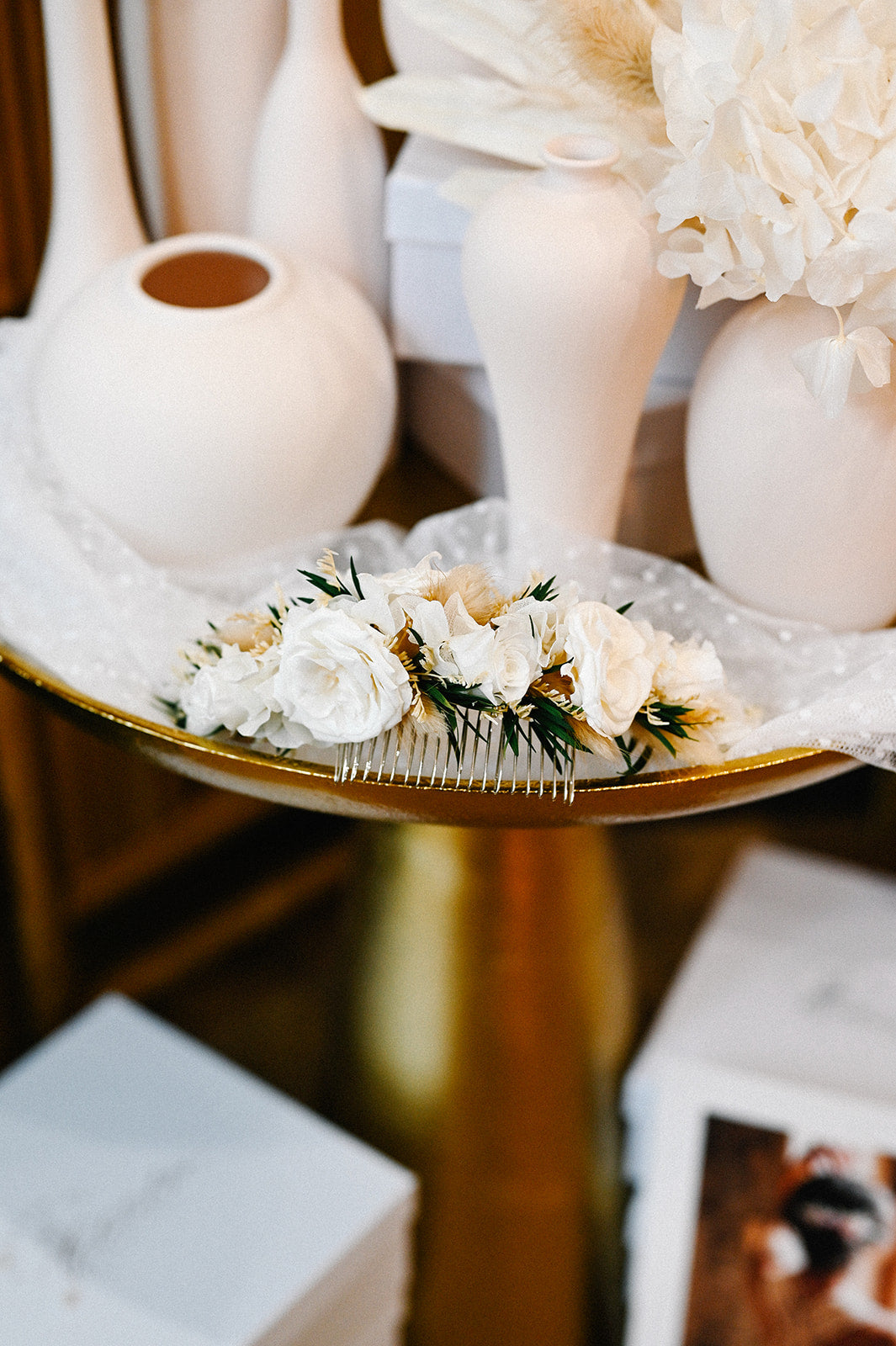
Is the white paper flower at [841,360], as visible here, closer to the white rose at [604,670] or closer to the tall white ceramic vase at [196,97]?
Answer: the white rose at [604,670]

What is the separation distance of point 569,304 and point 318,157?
171 millimetres

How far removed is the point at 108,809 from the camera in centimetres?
86

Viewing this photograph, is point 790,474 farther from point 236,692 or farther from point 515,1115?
point 515,1115

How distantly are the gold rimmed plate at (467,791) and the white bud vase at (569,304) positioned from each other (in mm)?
136

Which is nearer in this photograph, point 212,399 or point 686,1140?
point 212,399

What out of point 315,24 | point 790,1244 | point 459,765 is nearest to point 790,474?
point 459,765

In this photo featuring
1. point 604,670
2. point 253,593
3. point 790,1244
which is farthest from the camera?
point 790,1244

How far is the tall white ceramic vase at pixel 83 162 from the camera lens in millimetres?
519

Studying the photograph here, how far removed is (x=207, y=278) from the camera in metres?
0.51

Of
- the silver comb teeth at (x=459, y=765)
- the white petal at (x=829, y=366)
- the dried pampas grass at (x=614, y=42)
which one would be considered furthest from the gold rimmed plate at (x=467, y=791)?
the dried pampas grass at (x=614, y=42)

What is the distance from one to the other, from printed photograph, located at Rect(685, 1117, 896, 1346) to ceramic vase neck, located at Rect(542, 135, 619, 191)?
0.44 metres

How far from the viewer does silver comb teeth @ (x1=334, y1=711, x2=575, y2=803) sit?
0.38 meters

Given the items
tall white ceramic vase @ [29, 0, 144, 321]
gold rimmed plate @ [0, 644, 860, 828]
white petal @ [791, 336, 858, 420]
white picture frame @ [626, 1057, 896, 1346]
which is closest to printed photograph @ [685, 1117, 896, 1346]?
white picture frame @ [626, 1057, 896, 1346]

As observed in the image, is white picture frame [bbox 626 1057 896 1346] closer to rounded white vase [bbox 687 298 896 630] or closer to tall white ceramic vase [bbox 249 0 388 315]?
rounded white vase [bbox 687 298 896 630]
